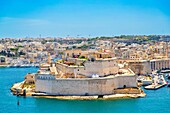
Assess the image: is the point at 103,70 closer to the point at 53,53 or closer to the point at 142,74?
the point at 142,74

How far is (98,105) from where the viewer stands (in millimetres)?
22359

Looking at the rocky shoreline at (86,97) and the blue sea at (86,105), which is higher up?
the rocky shoreline at (86,97)

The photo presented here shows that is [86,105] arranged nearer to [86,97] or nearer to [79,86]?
[86,97]

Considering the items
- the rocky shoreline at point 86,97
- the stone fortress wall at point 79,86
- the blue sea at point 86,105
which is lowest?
the blue sea at point 86,105

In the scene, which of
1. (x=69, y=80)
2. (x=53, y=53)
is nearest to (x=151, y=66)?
(x=69, y=80)

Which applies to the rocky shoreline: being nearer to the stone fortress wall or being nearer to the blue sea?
the stone fortress wall

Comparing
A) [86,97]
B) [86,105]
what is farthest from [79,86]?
[86,105]

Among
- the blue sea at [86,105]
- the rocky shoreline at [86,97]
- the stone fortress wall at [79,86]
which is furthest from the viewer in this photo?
the stone fortress wall at [79,86]

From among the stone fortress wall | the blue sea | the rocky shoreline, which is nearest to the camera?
the blue sea

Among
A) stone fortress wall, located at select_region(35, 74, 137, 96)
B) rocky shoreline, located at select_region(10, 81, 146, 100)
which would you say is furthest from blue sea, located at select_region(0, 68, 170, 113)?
stone fortress wall, located at select_region(35, 74, 137, 96)

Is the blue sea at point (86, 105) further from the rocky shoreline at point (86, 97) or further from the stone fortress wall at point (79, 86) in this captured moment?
the stone fortress wall at point (79, 86)

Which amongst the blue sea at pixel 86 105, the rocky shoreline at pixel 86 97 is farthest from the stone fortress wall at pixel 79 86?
the blue sea at pixel 86 105

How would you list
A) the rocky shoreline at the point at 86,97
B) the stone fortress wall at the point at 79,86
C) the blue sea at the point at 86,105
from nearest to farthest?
the blue sea at the point at 86,105 < the rocky shoreline at the point at 86,97 < the stone fortress wall at the point at 79,86

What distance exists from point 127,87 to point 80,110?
5170mm
